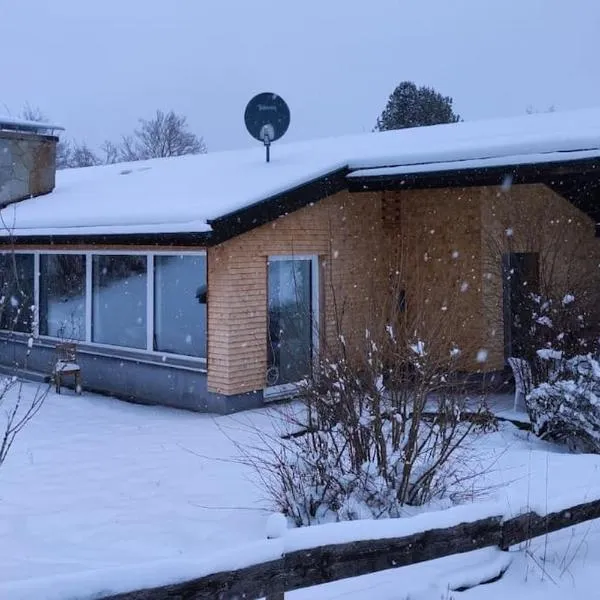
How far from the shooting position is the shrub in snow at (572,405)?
26.7 ft

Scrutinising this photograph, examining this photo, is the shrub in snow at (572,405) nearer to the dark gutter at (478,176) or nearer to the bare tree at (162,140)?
the dark gutter at (478,176)

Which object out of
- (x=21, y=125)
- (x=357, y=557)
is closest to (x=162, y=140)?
(x=21, y=125)

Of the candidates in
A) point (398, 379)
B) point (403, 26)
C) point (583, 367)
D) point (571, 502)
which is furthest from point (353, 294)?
point (403, 26)

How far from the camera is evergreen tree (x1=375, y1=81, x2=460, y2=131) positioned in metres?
33.5

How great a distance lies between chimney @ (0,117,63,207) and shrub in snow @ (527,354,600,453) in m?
11.7

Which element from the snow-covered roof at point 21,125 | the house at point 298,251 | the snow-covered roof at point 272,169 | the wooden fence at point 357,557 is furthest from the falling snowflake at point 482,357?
the snow-covered roof at point 21,125

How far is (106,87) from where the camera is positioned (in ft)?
303

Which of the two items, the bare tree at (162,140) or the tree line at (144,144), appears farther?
the bare tree at (162,140)

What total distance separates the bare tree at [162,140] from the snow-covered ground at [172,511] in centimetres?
4479

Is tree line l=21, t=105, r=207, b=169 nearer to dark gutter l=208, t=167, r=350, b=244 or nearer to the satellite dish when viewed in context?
the satellite dish

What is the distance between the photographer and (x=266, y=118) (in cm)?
1401

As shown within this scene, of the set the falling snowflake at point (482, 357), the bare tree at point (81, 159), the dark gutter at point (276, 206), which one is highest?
the bare tree at point (81, 159)

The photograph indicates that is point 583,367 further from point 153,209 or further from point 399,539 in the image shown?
point 153,209

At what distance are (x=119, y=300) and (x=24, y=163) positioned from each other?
18.8 feet
